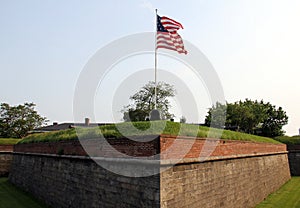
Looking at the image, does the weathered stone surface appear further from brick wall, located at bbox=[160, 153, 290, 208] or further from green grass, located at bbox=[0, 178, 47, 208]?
brick wall, located at bbox=[160, 153, 290, 208]

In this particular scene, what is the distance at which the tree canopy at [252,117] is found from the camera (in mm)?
36500

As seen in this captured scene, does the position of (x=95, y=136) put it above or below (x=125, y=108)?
below

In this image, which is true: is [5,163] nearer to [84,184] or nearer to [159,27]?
[84,184]

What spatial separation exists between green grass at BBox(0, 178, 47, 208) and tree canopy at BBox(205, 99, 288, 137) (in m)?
26.7

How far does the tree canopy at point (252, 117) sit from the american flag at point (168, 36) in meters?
26.6

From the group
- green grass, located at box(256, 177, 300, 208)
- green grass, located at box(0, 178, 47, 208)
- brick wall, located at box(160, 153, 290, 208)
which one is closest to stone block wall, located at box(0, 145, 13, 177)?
green grass, located at box(0, 178, 47, 208)

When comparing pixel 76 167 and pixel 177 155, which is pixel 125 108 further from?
pixel 177 155

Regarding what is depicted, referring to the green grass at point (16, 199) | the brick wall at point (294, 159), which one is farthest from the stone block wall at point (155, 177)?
the brick wall at point (294, 159)

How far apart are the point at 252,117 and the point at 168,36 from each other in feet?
99.3

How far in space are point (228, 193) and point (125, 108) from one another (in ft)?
Answer: 55.1

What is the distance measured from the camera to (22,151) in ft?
49.2

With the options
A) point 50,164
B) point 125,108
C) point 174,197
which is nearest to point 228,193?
point 174,197

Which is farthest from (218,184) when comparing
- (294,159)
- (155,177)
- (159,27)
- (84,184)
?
(294,159)

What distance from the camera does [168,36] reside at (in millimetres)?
9586
